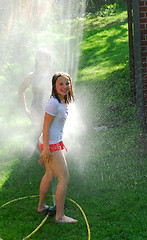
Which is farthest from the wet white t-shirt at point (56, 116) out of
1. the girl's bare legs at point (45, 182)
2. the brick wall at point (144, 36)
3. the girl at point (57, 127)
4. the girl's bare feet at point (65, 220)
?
the brick wall at point (144, 36)

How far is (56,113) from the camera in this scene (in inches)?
128

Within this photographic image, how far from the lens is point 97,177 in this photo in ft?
15.0

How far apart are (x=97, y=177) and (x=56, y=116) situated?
5.11ft

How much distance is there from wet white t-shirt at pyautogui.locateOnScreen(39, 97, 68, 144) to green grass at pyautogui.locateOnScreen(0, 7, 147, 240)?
86 cm

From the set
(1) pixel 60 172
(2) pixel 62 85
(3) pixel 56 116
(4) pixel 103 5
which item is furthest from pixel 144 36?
(4) pixel 103 5

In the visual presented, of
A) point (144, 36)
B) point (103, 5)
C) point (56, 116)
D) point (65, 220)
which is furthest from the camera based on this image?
point (103, 5)

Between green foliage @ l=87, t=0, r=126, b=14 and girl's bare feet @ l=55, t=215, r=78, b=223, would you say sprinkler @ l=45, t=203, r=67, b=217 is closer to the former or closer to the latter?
girl's bare feet @ l=55, t=215, r=78, b=223

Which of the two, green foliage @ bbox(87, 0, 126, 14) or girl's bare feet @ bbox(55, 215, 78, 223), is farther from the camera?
green foliage @ bbox(87, 0, 126, 14)

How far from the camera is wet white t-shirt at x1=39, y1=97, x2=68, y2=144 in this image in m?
3.24

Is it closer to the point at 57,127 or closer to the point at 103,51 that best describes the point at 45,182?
the point at 57,127

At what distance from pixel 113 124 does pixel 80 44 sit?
23.5 feet

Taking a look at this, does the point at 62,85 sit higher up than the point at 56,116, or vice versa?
the point at 62,85

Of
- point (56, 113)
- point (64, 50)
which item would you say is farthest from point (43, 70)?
point (64, 50)

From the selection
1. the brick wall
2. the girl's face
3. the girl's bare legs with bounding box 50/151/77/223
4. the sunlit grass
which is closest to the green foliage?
the sunlit grass
